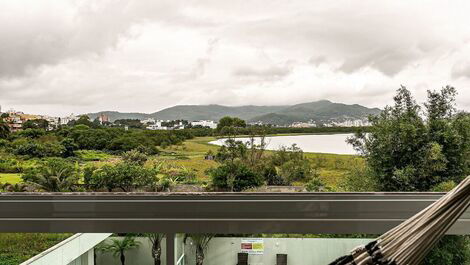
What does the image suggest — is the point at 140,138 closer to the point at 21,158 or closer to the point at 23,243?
the point at 21,158

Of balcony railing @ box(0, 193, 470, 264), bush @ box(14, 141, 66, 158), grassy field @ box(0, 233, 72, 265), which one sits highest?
bush @ box(14, 141, 66, 158)

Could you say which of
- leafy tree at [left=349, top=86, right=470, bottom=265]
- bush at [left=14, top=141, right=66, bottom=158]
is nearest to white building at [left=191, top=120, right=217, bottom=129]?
bush at [left=14, top=141, right=66, bottom=158]

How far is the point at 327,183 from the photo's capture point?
350 centimetres

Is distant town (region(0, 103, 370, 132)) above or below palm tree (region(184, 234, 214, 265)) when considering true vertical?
above

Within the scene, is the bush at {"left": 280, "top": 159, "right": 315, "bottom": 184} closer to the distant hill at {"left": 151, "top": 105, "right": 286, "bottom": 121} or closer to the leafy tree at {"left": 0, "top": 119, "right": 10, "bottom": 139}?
the distant hill at {"left": 151, "top": 105, "right": 286, "bottom": 121}

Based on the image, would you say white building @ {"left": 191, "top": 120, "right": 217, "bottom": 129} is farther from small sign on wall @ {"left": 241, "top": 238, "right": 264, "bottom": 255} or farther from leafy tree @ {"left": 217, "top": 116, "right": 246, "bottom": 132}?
small sign on wall @ {"left": 241, "top": 238, "right": 264, "bottom": 255}

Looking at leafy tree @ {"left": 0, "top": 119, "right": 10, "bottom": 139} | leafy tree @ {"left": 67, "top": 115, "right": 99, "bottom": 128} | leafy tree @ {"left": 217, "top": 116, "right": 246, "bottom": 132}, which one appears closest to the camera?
leafy tree @ {"left": 0, "top": 119, "right": 10, "bottom": 139}

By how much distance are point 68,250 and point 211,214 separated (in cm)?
34

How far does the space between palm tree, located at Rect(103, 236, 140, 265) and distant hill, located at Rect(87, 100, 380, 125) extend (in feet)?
5.47

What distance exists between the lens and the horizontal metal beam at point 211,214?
0.97 m

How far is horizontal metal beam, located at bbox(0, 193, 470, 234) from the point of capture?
0.97 metres

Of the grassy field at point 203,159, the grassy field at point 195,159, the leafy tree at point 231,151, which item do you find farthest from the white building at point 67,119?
the leafy tree at point 231,151

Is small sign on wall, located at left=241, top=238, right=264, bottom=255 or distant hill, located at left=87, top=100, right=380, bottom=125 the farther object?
distant hill, located at left=87, top=100, right=380, bottom=125

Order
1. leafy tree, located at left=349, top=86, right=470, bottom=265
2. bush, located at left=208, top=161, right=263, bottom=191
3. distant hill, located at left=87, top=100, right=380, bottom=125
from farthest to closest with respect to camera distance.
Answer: leafy tree, located at left=349, top=86, right=470, bottom=265 < bush, located at left=208, top=161, right=263, bottom=191 < distant hill, located at left=87, top=100, right=380, bottom=125
